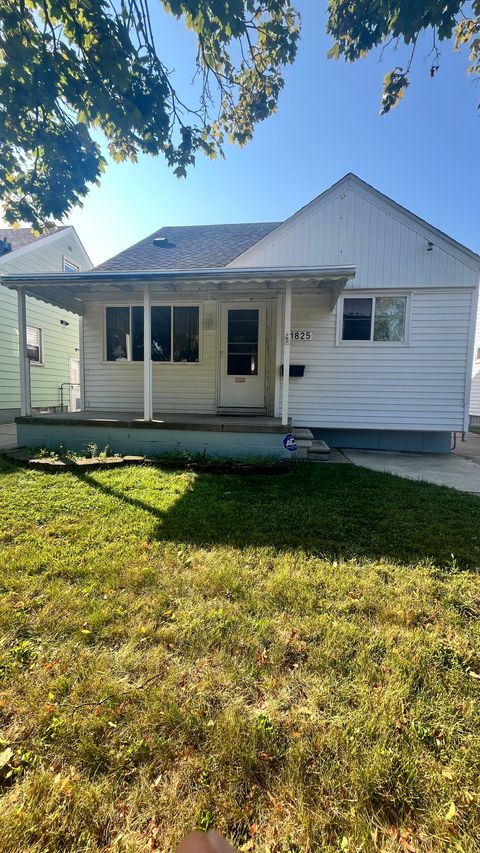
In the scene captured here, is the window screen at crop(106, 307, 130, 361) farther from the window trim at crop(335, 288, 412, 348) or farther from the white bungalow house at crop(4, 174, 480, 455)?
the window trim at crop(335, 288, 412, 348)

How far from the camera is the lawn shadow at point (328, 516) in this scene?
2996 millimetres

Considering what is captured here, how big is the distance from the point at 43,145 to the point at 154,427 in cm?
393

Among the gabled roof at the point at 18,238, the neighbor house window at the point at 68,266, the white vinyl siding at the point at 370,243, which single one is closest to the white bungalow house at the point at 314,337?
the white vinyl siding at the point at 370,243

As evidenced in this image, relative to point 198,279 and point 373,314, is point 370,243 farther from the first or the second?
point 198,279

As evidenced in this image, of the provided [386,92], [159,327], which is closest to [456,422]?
[386,92]

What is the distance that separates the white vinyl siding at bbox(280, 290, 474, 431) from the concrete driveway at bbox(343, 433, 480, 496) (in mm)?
626

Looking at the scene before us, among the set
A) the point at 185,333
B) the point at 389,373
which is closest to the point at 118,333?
the point at 185,333

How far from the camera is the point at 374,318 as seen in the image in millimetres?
7453

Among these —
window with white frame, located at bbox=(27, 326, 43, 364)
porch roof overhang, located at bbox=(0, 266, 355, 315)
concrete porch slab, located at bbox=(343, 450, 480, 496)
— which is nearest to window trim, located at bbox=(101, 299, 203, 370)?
porch roof overhang, located at bbox=(0, 266, 355, 315)

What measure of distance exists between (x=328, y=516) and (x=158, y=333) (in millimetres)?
6170

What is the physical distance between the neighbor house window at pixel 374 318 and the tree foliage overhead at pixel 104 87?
373 centimetres

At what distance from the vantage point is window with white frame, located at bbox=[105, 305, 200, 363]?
8070 millimetres

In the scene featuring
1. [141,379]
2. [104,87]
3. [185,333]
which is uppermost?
[104,87]

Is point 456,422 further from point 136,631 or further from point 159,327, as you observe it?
point 136,631
